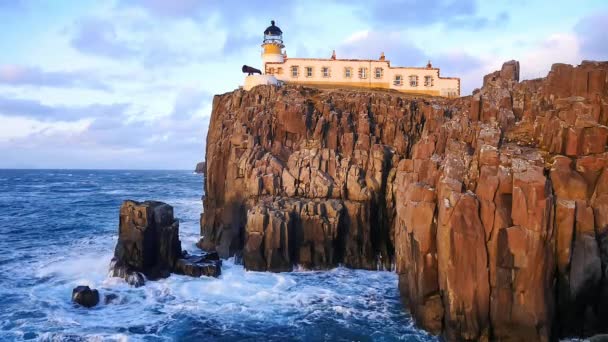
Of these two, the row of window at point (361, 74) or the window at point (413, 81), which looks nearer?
the row of window at point (361, 74)

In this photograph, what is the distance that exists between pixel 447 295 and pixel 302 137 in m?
22.9

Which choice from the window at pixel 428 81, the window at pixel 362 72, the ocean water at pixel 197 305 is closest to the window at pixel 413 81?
the window at pixel 428 81

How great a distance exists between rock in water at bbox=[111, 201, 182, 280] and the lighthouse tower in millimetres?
29636

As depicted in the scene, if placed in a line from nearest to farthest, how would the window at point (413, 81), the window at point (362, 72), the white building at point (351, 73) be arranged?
1. the white building at point (351, 73)
2. the window at point (362, 72)
3. the window at point (413, 81)

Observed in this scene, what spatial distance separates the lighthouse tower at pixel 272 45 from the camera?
60.3 m

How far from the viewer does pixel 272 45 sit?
6062cm

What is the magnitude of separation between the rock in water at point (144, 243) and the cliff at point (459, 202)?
19.1 feet

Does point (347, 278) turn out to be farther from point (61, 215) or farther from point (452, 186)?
point (61, 215)

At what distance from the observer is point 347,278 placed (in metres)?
35.4

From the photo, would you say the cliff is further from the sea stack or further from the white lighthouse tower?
the white lighthouse tower

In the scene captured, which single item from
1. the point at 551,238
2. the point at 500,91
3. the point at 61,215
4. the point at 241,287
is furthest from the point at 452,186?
the point at 61,215

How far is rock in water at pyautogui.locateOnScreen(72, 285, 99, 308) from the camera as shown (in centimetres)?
2945

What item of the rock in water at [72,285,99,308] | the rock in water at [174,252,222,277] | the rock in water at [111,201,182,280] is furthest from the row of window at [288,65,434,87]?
the rock in water at [72,285,99,308]

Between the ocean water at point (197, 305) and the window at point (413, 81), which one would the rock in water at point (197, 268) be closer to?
the ocean water at point (197, 305)
